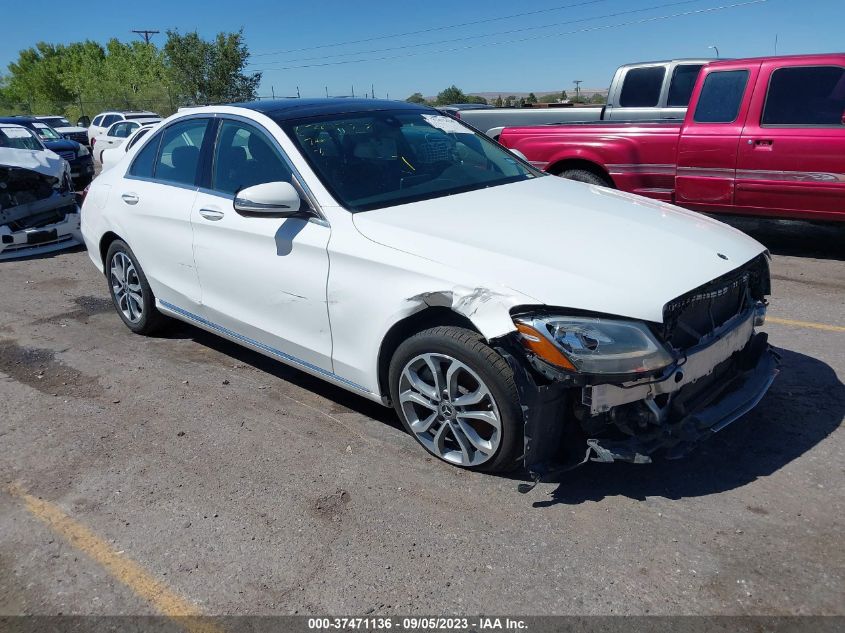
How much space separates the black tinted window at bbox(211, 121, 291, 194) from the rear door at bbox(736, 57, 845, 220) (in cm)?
521

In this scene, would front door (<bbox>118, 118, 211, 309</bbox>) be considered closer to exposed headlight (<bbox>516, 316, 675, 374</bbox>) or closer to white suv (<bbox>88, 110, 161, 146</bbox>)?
exposed headlight (<bbox>516, 316, 675, 374</bbox>)

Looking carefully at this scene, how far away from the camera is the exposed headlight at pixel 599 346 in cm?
288

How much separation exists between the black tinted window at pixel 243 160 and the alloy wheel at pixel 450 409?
1.40 m

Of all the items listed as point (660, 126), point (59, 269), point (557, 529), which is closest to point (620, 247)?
point (557, 529)

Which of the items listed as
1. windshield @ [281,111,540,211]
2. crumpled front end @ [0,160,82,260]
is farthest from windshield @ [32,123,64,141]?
windshield @ [281,111,540,211]

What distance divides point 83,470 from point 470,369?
215 centimetres

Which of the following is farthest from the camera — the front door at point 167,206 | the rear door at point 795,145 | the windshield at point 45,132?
the windshield at point 45,132

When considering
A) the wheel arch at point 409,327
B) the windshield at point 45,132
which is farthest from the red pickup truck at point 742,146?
the windshield at point 45,132

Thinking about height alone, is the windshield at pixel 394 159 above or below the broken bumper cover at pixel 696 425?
above

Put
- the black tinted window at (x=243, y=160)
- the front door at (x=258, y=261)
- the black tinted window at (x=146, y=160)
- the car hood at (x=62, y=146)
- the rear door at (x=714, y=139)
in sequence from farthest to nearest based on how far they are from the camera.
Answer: the car hood at (x=62, y=146), the rear door at (x=714, y=139), the black tinted window at (x=146, y=160), the black tinted window at (x=243, y=160), the front door at (x=258, y=261)

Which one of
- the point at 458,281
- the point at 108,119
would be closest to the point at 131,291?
the point at 458,281

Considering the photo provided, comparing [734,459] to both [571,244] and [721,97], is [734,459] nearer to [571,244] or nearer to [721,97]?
[571,244]

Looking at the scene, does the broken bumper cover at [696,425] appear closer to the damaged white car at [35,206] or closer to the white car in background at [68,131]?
the damaged white car at [35,206]

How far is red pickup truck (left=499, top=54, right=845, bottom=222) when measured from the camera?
6781 mm
